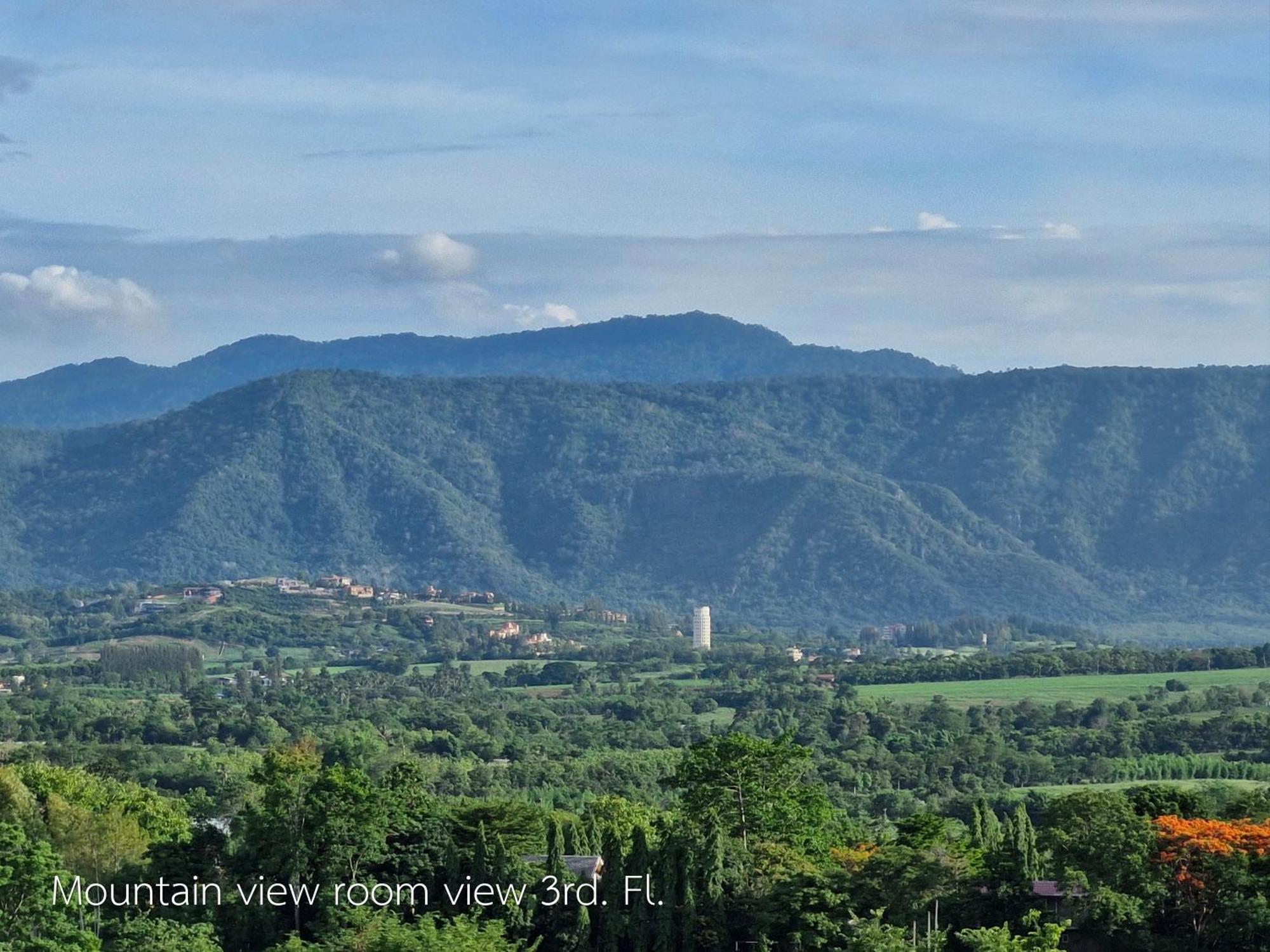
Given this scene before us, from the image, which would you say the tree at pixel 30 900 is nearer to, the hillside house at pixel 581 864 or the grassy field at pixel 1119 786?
the hillside house at pixel 581 864

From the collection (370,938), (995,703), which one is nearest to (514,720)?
(995,703)

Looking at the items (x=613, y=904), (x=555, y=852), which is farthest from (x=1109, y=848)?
A: (x=555, y=852)

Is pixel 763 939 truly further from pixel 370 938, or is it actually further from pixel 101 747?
pixel 101 747

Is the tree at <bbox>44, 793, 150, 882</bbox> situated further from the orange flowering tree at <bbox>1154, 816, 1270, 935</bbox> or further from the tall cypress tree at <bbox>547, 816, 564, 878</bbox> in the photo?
the orange flowering tree at <bbox>1154, 816, 1270, 935</bbox>

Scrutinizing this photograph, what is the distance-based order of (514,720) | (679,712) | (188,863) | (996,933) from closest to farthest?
1. (996,933)
2. (188,863)
3. (514,720)
4. (679,712)

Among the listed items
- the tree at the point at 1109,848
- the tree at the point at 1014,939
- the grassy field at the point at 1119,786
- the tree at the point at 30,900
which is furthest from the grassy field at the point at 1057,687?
the tree at the point at 30,900

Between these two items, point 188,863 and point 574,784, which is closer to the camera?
point 188,863

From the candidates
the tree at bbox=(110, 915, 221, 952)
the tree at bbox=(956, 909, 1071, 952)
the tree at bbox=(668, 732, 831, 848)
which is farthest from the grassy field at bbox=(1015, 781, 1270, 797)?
the tree at bbox=(110, 915, 221, 952)
